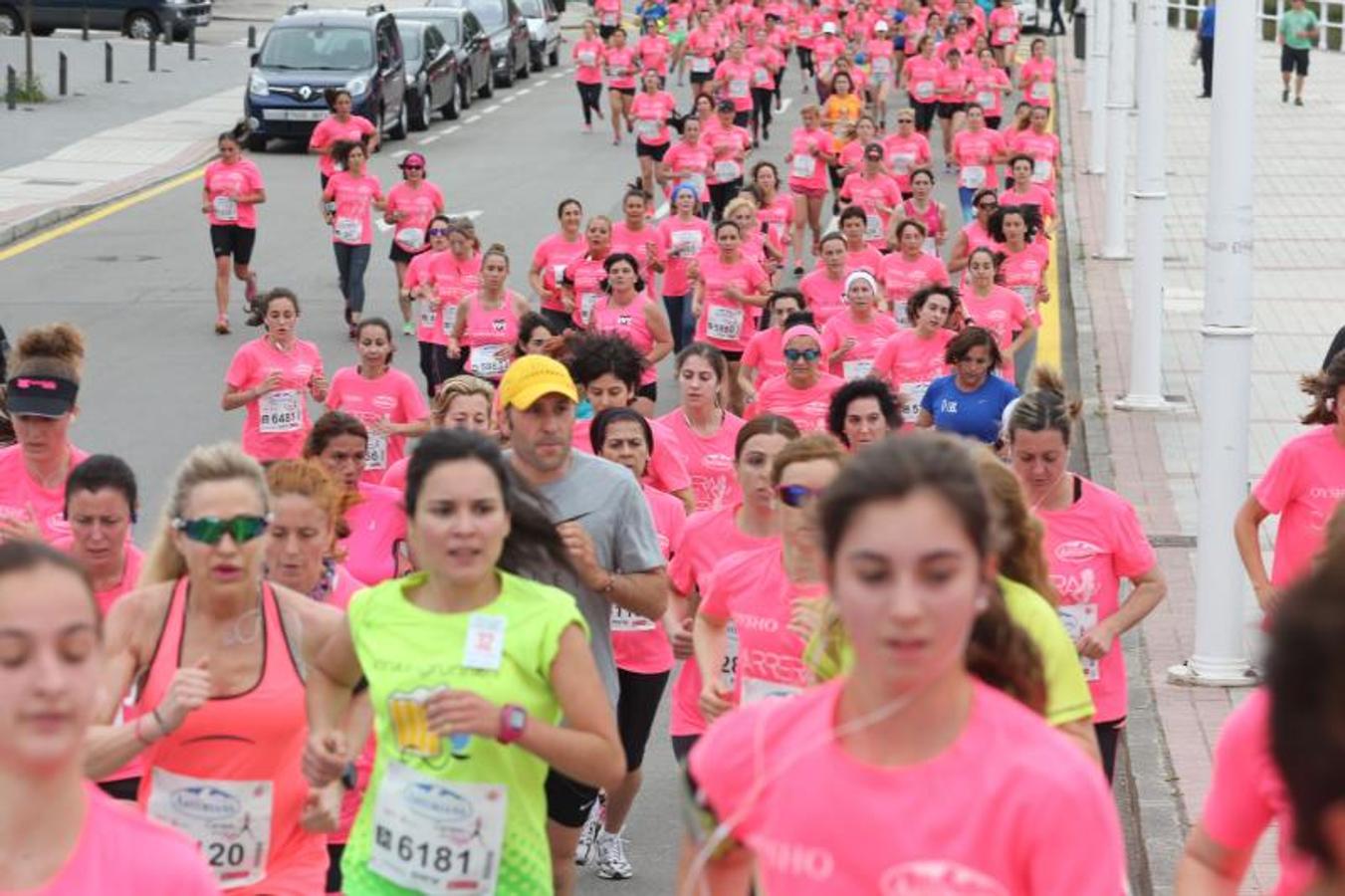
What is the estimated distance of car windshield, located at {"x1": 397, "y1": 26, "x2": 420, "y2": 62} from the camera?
38.7 metres

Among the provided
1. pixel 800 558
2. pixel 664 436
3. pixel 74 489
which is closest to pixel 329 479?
pixel 74 489

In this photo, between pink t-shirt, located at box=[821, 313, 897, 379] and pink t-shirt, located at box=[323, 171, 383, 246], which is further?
pink t-shirt, located at box=[323, 171, 383, 246]

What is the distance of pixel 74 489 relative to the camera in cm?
752

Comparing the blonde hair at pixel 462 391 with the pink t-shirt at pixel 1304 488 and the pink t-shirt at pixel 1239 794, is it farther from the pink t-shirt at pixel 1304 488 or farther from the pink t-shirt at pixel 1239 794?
the pink t-shirt at pixel 1239 794

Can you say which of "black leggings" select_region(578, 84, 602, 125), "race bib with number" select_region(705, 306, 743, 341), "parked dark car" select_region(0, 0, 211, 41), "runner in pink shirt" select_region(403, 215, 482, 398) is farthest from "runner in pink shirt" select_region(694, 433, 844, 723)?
"parked dark car" select_region(0, 0, 211, 41)

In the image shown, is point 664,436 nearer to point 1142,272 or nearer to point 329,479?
point 329,479

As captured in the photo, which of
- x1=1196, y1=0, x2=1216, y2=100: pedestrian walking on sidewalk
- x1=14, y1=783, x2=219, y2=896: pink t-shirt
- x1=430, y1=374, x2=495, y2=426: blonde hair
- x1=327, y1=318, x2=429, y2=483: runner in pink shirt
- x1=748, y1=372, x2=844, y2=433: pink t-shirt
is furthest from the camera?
x1=1196, y1=0, x2=1216, y2=100: pedestrian walking on sidewalk

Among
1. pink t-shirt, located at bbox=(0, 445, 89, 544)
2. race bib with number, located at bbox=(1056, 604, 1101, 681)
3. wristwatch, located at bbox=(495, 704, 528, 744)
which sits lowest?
race bib with number, located at bbox=(1056, 604, 1101, 681)

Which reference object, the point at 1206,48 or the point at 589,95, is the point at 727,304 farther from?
the point at 1206,48

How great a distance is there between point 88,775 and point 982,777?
9.19 feet

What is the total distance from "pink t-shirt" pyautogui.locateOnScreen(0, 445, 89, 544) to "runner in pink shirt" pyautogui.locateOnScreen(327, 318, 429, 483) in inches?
134

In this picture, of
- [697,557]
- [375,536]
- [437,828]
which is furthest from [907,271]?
[437,828]

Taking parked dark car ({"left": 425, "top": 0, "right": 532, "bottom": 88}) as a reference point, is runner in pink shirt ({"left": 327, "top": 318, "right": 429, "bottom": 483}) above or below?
below

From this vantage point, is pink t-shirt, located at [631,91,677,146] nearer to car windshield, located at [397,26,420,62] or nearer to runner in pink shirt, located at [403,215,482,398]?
car windshield, located at [397,26,420,62]
